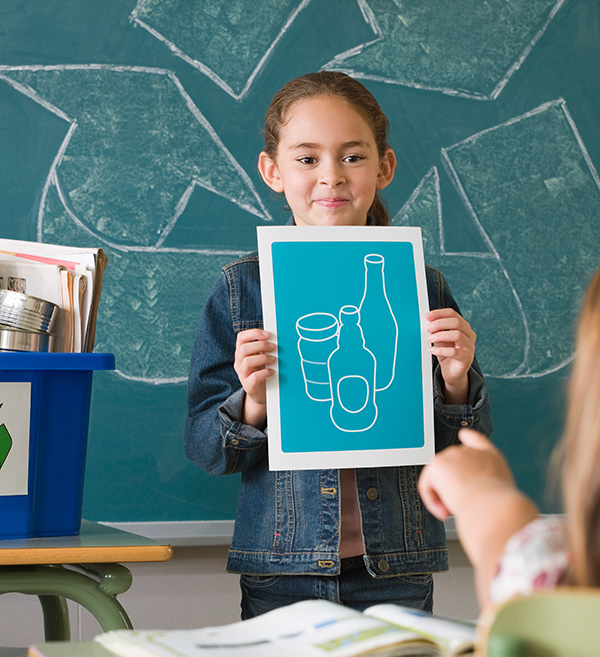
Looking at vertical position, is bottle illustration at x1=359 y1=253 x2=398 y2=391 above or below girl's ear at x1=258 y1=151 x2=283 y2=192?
below

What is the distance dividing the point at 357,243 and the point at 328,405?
10.0 inches

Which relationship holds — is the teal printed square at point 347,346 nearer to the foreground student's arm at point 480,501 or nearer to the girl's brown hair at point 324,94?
the girl's brown hair at point 324,94

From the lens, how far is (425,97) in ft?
6.52

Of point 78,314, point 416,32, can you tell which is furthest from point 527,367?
point 78,314

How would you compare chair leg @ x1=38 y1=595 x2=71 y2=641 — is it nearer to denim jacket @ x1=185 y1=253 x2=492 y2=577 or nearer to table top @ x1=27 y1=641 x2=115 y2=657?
denim jacket @ x1=185 y1=253 x2=492 y2=577

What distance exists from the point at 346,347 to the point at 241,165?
794mm

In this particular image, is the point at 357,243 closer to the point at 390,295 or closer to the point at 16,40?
A: the point at 390,295

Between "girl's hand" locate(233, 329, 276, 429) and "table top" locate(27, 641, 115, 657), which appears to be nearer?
"table top" locate(27, 641, 115, 657)

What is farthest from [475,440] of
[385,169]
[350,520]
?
[385,169]

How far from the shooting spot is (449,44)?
78.7 inches

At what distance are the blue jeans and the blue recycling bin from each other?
0.30 meters

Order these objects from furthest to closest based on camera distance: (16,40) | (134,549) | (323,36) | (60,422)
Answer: (323,36)
(16,40)
(60,422)
(134,549)

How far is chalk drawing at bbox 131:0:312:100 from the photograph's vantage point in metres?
1.86

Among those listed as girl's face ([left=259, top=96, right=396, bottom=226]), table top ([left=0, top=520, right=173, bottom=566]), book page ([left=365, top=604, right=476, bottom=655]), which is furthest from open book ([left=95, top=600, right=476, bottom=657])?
girl's face ([left=259, top=96, right=396, bottom=226])
